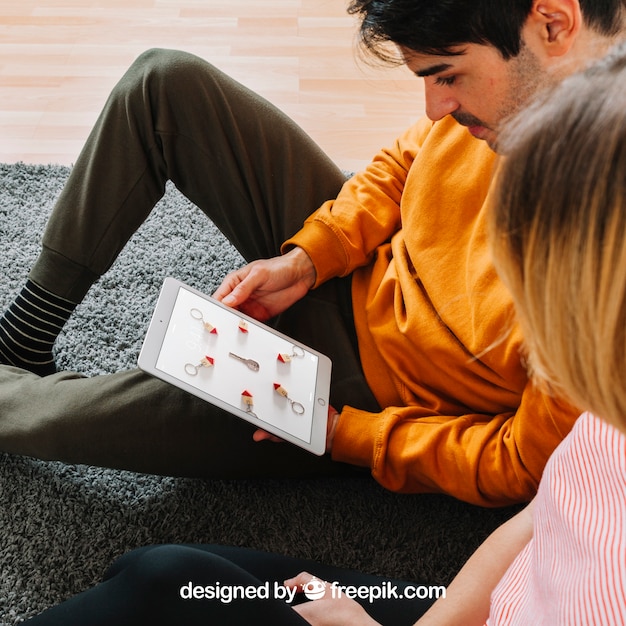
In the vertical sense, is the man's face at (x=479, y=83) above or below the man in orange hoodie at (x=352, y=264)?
above

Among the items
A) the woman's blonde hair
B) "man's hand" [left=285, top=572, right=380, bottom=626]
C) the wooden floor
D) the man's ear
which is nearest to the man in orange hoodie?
the man's ear

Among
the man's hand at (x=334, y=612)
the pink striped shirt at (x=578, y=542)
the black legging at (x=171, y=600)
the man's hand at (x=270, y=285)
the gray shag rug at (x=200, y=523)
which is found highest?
the pink striped shirt at (x=578, y=542)

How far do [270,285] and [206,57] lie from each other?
1.13 m

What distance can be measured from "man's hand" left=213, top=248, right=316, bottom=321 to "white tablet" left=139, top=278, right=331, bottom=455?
0.15ft

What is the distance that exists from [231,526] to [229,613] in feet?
1.40

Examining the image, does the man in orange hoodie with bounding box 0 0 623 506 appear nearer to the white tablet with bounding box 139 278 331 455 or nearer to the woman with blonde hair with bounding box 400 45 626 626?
the white tablet with bounding box 139 278 331 455

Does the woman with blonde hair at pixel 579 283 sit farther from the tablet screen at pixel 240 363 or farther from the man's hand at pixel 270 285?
the man's hand at pixel 270 285

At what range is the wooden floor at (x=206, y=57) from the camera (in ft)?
5.66

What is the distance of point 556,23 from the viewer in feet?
2.51

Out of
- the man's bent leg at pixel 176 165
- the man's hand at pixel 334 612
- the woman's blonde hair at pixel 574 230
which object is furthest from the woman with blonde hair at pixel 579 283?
the man's bent leg at pixel 176 165

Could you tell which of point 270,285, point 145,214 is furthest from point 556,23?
point 145,214

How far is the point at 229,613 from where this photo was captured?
642 mm

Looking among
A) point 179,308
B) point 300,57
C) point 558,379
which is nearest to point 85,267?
point 179,308

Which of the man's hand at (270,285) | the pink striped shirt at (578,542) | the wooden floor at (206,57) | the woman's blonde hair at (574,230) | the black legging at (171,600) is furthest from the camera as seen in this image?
the wooden floor at (206,57)
